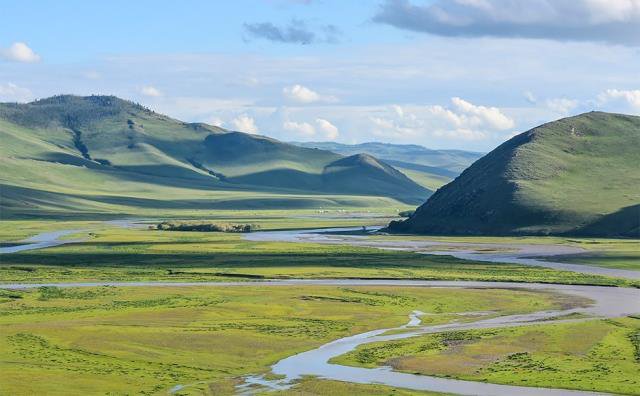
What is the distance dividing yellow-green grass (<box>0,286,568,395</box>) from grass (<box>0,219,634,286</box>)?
17.9 meters

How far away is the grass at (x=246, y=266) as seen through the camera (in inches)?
5842

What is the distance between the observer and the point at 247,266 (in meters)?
165

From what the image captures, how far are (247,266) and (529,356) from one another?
86.6 metres

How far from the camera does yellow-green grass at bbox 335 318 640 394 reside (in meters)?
74.2

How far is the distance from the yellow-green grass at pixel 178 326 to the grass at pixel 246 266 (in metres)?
17.9

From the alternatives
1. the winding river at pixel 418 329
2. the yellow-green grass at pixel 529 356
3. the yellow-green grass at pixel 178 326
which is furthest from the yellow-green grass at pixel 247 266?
the yellow-green grass at pixel 529 356

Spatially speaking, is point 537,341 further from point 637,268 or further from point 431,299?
point 637,268

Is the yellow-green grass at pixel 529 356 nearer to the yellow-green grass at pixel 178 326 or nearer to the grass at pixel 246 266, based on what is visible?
the yellow-green grass at pixel 178 326

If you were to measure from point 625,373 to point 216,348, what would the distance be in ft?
99.7

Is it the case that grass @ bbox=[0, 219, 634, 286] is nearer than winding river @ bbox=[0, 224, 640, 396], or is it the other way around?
winding river @ bbox=[0, 224, 640, 396]

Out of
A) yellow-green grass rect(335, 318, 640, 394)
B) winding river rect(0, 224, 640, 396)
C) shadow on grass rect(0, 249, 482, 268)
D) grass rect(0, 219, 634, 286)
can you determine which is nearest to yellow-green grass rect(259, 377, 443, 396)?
winding river rect(0, 224, 640, 396)

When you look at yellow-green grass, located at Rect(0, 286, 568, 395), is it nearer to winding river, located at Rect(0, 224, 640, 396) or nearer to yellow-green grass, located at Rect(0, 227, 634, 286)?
winding river, located at Rect(0, 224, 640, 396)

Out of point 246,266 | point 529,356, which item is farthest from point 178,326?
point 246,266

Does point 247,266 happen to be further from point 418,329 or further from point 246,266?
point 418,329
